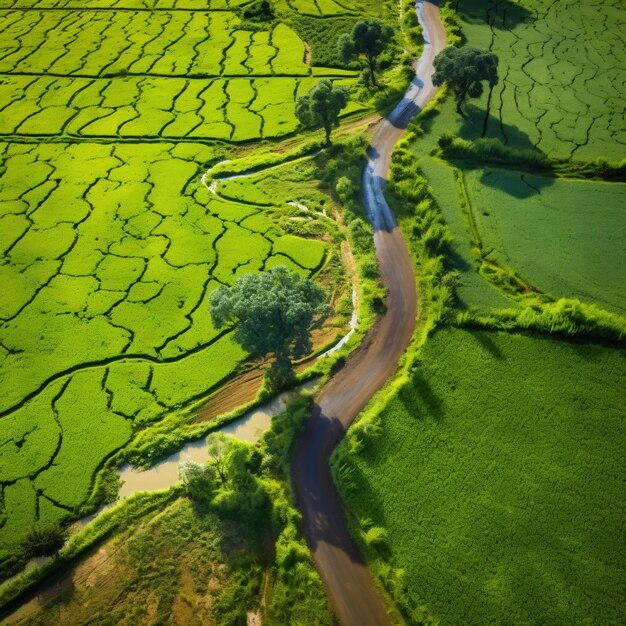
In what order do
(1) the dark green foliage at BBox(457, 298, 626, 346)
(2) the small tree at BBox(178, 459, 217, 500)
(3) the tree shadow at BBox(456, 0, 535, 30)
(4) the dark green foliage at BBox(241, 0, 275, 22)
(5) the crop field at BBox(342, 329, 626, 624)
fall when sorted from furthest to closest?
1. (4) the dark green foliage at BBox(241, 0, 275, 22)
2. (3) the tree shadow at BBox(456, 0, 535, 30)
3. (1) the dark green foliage at BBox(457, 298, 626, 346)
4. (2) the small tree at BBox(178, 459, 217, 500)
5. (5) the crop field at BBox(342, 329, 626, 624)

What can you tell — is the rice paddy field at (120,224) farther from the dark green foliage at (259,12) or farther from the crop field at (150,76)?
the dark green foliage at (259,12)

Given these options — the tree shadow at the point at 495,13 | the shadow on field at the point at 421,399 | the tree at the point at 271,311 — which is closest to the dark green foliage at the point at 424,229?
the shadow on field at the point at 421,399

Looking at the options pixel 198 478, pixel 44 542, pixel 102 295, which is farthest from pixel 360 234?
pixel 44 542

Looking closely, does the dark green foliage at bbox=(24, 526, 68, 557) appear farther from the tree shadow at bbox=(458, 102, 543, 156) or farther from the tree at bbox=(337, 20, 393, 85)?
the tree at bbox=(337, 20, 393, 85)

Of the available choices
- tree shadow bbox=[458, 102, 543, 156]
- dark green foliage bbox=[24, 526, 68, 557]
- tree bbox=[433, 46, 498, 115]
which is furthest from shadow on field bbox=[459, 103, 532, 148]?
dark green foliage bbox=[24, 526, 68, 557]

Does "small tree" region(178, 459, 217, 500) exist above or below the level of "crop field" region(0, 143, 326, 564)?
below

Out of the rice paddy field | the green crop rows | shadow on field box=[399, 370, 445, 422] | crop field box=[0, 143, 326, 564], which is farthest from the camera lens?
the green crop rows

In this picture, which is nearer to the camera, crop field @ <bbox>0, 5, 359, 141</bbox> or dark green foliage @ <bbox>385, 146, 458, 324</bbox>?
dark green foliage @ <bbox>385, 146, 458, 324</bbox>

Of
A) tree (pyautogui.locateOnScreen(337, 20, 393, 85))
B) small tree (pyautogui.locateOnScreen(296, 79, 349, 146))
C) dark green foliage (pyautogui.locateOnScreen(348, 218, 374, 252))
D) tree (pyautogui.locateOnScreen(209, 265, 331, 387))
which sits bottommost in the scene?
dark green foliage (pyautogui.locateOnScreen(348, 218, 374, 252))

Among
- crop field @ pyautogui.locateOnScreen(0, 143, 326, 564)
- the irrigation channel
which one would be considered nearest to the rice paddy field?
crop field @ pyautogui.locateOnScreen(0, 143, 326, 564)

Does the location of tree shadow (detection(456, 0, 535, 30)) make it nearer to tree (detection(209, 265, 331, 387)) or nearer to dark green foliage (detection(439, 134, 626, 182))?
dark green foliage (detection(439, 134, 626, 182))
